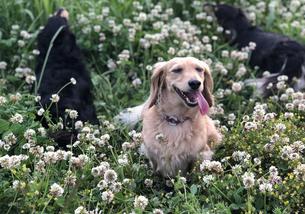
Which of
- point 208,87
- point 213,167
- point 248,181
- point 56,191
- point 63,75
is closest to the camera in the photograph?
point 56,191

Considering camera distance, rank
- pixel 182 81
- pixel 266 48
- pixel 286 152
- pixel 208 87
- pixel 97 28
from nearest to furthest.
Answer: pixel 286 152, pixel 182 81, pixel 208 87, pixel 97 28, pixel 266 48

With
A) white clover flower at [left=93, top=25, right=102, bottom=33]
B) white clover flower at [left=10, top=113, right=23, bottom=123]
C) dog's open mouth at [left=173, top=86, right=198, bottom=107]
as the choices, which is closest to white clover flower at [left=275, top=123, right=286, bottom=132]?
dog's open mouth at [left=173, top=86, right=198, bottom=107]

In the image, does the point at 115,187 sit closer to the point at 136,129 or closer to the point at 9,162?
the point at 9,162

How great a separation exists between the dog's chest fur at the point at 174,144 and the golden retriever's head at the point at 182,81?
0.59ft

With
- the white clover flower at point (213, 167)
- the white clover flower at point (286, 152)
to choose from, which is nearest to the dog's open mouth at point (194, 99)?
the white clover flower at point (213, 167)

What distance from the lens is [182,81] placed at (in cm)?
436

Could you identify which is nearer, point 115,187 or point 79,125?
point 115,187

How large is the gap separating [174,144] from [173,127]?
134mm

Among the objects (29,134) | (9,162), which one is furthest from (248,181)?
(29,134)

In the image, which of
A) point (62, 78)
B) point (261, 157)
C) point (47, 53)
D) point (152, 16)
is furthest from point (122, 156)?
point (152, 16)

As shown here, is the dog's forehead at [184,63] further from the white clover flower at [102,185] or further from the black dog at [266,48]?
the black dog at [266,48]

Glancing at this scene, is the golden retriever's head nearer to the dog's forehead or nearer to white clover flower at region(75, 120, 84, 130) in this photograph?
the dog's forehead

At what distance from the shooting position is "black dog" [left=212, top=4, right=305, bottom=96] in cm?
607

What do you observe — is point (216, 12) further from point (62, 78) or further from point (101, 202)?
point (101, 202)
